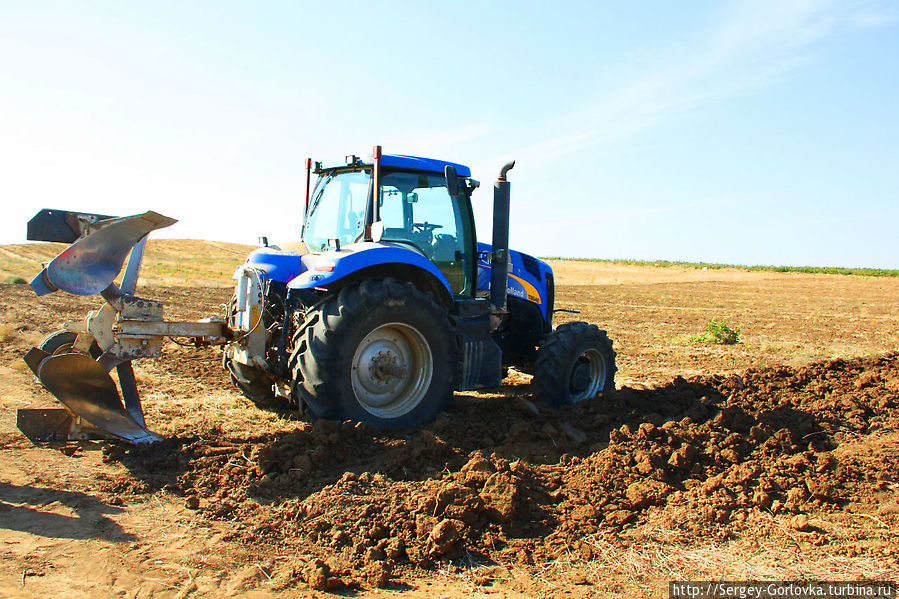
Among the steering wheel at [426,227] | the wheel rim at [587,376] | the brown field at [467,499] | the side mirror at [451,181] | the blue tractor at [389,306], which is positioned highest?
the side mirror at [451,181]

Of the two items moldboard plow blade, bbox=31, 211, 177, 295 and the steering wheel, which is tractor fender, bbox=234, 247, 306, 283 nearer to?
moldboard plow blade, bbox=31, 211, 177, 295

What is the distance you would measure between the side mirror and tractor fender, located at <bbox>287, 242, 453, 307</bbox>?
26.6 inches

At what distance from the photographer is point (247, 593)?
3094 millimetres

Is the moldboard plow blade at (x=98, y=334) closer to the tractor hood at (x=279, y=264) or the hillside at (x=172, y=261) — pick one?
the tractor hood at (x=279, y=264)

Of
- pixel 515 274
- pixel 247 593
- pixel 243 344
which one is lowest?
pixel 247 593

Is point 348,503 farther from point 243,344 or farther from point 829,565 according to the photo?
point 829,565

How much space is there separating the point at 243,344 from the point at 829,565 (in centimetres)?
434

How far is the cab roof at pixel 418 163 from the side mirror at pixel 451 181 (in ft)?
0.79

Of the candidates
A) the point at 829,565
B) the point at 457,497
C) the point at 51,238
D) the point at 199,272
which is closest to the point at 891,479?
the point at 829,565

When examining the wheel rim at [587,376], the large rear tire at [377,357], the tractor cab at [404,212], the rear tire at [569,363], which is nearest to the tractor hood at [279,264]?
the tractor cab at [404,212]

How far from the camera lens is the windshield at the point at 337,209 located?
6.22 meters

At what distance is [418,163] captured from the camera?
20.5 feet

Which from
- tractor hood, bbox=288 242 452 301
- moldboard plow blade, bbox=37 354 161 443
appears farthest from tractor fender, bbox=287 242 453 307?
moldboard plow blade, bbox=37 354 161 443

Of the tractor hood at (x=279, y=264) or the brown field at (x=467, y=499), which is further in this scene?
the tractor hood at (x=279, y=264)
